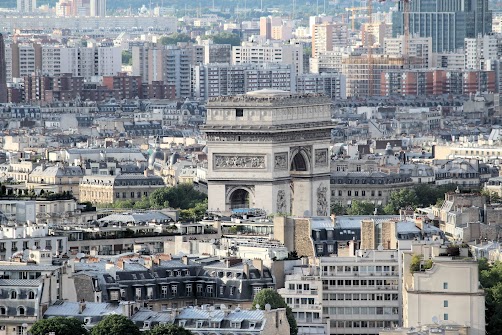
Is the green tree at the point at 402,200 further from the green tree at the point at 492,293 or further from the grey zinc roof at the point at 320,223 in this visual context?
the green tree at the point at 492,293

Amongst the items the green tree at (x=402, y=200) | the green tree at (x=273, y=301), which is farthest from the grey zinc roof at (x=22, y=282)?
the green tree at (x=402, y=200)

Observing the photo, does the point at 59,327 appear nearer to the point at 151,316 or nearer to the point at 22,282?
the point at 151,316

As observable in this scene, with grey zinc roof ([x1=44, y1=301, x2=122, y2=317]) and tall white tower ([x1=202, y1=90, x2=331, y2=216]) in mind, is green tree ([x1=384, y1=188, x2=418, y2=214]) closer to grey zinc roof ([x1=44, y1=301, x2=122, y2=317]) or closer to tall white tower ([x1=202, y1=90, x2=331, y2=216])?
tall white tower ([x1=202, y1=90, x2=331, y2=216])

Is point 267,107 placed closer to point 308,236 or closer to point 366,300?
point 308,236

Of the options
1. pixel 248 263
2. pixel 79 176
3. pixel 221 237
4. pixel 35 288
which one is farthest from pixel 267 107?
pixel 35 288

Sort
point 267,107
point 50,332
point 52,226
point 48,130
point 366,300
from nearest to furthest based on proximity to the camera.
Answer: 1. point 50,332
2. point 366,300
3. point 52,226
4. point 267,107
5. point 48,130

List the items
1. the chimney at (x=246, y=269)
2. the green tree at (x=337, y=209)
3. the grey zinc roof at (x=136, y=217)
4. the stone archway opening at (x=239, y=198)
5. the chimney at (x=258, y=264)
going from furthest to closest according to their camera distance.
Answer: the green tree at (x=337, y=209) → the stone archway opening at (x=239, y=198) → the grey zinc roof at (x=136, y=217) → the chimney at (x=258, y=264) → the chimney at (x=246, y=269)
